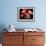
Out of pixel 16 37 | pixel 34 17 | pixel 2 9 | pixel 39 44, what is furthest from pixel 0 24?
pixel 39 44

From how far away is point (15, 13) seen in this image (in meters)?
4.56

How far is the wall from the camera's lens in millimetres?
4535

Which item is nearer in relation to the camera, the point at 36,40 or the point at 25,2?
the point at 36,40

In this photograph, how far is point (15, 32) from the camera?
4.07 m

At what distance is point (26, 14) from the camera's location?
14.9ft

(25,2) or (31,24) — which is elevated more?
(25,2)

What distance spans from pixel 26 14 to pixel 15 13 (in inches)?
13.9

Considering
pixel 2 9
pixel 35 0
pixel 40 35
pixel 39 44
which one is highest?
pixel 35 0

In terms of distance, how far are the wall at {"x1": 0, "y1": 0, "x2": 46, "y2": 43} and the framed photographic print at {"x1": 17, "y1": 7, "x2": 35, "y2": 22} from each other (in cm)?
10

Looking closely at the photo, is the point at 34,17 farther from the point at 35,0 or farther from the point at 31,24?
the point at 35,0

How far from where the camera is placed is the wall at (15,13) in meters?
4.54

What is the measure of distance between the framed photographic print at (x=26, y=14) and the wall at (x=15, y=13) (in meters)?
0.10

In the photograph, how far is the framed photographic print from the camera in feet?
Answer: 14.9

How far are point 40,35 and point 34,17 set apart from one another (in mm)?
728
